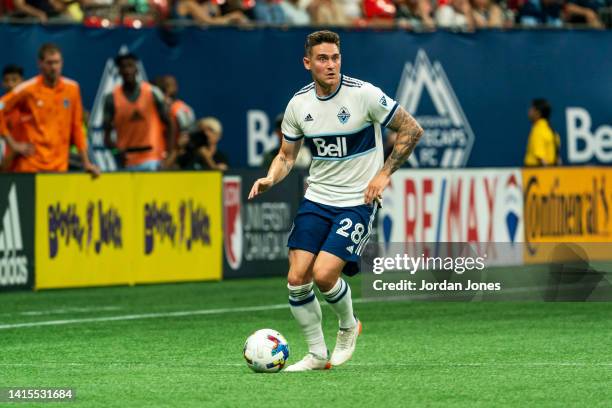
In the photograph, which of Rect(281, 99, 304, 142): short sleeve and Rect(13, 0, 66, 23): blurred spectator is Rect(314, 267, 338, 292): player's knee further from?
Rect(13, 0, 66, 23): blurred spectator

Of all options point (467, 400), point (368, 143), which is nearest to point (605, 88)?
point (368, 143)

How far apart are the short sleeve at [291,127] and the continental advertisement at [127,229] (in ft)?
23.4

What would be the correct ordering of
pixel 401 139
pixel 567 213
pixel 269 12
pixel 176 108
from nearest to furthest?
pixel 401 139
pixel 176 108
pixel 567 213
pixel 269 12

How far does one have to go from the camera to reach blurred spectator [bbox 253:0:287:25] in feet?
76.6

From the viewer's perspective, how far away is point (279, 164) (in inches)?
435

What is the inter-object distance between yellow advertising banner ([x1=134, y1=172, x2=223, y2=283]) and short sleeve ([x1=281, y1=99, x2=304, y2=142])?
7.53 meters

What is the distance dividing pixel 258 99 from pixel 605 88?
597 centimetres

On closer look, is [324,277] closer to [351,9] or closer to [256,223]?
[256,223]

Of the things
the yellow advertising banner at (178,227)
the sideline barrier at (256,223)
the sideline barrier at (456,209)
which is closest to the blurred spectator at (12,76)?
the yellow advertising banner at (178,227)

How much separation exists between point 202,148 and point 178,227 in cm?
210

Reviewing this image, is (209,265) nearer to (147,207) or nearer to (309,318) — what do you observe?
(147,207)

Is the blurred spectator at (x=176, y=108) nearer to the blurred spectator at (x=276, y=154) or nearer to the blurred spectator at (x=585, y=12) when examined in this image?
the blurred spectator at (x=276, y=154)

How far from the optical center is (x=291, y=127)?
11.0 meters

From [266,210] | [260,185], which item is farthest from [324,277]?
[266,210]
